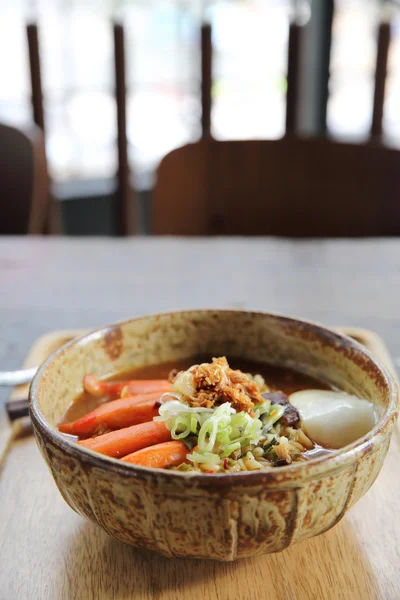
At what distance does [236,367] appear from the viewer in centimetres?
99

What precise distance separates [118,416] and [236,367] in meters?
0.25

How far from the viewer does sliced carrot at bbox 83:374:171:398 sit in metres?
0.88

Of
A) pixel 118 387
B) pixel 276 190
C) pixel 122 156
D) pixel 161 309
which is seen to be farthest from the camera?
pixel 122 156

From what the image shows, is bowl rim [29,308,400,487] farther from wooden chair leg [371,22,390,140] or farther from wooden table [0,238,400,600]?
wooden chair leg [371,22,390,140]

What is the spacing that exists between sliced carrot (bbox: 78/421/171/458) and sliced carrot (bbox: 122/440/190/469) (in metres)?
0.02

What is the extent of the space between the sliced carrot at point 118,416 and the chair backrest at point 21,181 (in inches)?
64.3

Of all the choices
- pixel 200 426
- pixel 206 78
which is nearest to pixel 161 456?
pixel 200 426

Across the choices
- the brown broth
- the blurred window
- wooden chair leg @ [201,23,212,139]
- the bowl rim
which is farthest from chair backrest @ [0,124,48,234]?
the blurred window

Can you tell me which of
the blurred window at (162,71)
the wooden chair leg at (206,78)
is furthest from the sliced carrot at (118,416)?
the blurred window at (162,71)

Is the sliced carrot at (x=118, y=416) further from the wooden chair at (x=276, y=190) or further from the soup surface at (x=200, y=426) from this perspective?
the wooden chair at (x=276, y=190)

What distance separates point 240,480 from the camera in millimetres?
564

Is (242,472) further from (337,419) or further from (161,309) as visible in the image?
(161,309)

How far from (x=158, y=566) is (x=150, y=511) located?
0.45 feet

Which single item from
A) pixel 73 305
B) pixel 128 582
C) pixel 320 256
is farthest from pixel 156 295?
pixel 128 582
